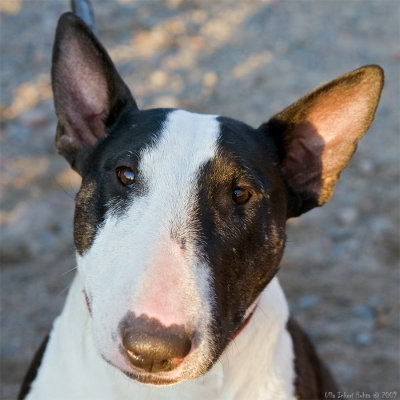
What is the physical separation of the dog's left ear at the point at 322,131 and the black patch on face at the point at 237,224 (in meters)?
0.19

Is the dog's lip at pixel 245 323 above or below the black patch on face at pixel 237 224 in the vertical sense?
below

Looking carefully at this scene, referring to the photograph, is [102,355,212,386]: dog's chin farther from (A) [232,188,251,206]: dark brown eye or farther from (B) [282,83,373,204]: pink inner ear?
(B) [282,83,373,204]: pink inner ear

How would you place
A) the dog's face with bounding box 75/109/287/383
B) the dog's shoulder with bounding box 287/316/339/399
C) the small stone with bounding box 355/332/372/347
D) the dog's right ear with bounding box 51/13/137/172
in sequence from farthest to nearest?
the small stone with bounding box 355/332/372/347
the dog's shoulder with bounding box 287/316/339/399
the dog's right ear with bounding box 51/13/137/172
the dog's face with bounding box 75/109/287/383

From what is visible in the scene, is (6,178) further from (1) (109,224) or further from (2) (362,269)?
(1) (109,224)

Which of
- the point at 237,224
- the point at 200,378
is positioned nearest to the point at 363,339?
the point at 200,378

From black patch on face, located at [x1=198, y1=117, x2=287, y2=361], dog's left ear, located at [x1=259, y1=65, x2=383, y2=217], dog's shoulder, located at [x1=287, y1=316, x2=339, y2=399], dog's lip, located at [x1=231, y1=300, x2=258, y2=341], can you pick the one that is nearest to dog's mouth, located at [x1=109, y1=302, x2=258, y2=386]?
black patch on face, located at [x1=198, y1=117, x2=287, y2=361]

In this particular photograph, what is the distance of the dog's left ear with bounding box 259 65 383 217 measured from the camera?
8.55ft

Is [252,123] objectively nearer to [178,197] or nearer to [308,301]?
[308,301]

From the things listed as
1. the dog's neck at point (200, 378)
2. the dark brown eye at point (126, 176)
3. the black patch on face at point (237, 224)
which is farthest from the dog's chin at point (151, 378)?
the dark brown eye at point (126, 176)

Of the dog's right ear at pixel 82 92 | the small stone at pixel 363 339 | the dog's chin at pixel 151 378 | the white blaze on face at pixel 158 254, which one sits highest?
the dog's right ear at pixel 82 92

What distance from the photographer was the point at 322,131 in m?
2.75

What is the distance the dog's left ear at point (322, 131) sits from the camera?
2.61 m

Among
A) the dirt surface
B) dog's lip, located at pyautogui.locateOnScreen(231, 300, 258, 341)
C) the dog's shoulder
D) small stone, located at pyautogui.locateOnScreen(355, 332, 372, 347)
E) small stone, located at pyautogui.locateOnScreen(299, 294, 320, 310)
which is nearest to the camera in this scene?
dog's lip, located at pyautogui.locateOnScreen(231, 300, 258, 341)

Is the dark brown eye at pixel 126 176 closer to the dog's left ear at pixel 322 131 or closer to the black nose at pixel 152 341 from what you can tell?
the black nose at pixel 152 341
